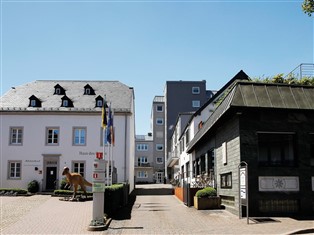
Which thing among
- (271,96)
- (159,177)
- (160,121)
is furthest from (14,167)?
(160,121)

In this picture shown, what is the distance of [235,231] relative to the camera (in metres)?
11.3

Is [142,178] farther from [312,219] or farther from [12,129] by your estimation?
[312,219]

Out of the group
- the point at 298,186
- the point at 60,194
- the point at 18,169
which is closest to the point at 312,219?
the point at 298,186

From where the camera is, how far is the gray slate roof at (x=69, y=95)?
34844mm

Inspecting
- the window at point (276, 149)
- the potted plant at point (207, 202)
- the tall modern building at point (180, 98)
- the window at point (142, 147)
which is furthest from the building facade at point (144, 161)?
the window at point (276, 149)

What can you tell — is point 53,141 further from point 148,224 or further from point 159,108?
point 159,108

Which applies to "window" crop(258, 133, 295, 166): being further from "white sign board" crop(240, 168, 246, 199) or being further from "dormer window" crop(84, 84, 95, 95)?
"dormer window" crop(84, 84, 95, 95)

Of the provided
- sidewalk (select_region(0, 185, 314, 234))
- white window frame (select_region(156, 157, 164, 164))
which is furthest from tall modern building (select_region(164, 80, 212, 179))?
sidewalk (select_region(0, 185, 314, 234))

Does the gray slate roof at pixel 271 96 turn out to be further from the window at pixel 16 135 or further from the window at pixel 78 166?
the window at pixel 16 135

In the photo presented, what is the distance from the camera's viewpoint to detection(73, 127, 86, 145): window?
111ft

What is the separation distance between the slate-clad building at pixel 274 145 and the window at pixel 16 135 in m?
23.8

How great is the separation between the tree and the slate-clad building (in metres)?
3.14

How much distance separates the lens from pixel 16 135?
34.4 m

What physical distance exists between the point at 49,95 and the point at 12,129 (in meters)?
4.98
